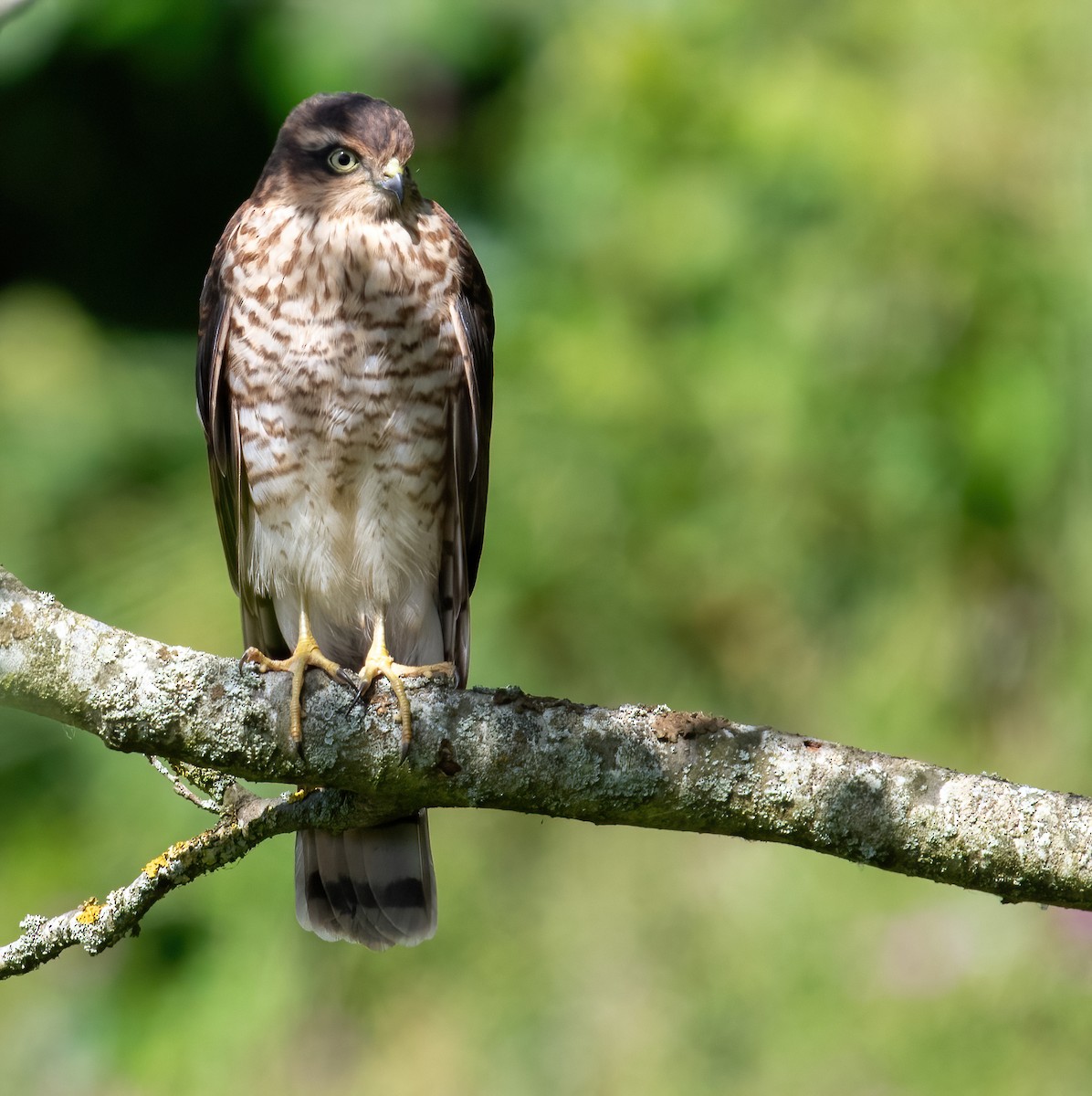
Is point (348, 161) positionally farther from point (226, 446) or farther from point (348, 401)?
point (226, 446)

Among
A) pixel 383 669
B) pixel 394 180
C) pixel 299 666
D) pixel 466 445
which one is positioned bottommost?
pixel 383 669

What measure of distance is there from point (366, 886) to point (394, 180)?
150 cm

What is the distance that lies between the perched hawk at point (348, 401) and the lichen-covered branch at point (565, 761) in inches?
24.9

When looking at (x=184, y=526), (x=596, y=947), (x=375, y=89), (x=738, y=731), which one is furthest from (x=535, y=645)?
(x=738, y=731)

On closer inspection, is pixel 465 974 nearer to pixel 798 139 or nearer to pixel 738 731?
pixel 738 731

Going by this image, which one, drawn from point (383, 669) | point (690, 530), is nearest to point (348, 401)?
point (383, 669)

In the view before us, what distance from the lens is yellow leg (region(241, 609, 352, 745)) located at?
2.19m

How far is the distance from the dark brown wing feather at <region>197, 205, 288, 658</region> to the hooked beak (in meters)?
0.36

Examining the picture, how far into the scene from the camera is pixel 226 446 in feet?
10.7

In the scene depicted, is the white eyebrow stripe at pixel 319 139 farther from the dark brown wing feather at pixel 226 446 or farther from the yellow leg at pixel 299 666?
the yellow leg at pixel 299 666

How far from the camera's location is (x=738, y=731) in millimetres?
2205

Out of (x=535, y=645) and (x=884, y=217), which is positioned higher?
(x=884, y=217)

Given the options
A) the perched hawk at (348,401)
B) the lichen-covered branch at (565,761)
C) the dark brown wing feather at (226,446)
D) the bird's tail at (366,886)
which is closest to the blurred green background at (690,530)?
the dark brown wing feather at (226,446)

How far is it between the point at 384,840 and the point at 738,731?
1178mm
